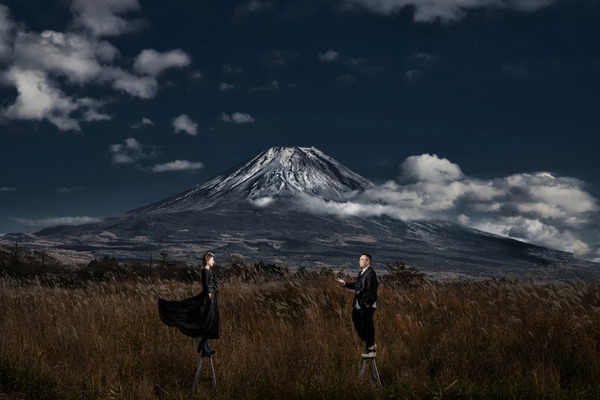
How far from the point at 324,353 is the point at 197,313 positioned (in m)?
1.83

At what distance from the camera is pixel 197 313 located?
7031mm

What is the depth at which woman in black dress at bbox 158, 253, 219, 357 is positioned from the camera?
696 centimetres

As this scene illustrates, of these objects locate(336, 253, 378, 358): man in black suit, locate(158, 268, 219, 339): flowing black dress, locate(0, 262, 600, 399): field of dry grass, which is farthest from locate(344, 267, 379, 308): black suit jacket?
locate(158, 268, 219, 339): flowing black dress

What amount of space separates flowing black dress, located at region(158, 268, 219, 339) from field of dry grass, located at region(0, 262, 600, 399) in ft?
2.21

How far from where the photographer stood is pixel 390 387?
657 centimetres

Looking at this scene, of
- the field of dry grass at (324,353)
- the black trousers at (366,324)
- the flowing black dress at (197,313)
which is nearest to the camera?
the field of dry grass at (324,353)

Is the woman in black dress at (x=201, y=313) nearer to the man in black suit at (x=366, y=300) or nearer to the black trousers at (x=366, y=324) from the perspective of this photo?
the man in black suit at (x=366, y=300)

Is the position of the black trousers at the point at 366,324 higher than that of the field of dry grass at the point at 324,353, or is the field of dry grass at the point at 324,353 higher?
the black trousers at the point at 366,324

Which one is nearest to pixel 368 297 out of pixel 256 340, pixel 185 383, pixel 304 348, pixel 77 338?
pixel 304 348

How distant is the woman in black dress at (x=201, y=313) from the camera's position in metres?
6.96

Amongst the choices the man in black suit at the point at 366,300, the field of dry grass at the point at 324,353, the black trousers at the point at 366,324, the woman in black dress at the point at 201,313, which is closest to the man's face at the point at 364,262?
the man in black suit at the point at 366,300

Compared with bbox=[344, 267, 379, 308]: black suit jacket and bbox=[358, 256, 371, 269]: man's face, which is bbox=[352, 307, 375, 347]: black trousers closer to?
bbox=[344, 267, 379, 308]: black suit jacket

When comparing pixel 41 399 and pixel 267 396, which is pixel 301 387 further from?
pixel 41 399

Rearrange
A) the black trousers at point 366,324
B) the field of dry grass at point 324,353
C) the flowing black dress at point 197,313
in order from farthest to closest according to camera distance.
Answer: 1. the flowing black dress at point 197,313
2. the black trousers at point 366,324
3. the field of dry grass at point 324,353
